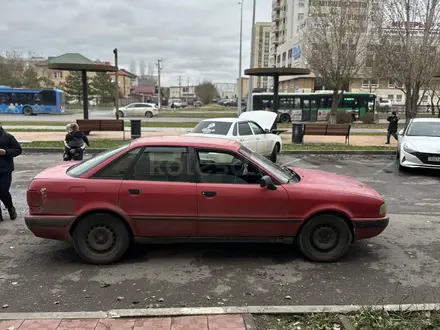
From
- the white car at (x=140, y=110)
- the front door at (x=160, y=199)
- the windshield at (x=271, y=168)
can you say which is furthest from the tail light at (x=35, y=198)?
the white car at (x=140, y=110)

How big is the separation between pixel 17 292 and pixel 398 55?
20019mm

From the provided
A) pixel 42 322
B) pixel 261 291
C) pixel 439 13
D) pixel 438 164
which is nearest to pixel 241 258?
pixel 261 291

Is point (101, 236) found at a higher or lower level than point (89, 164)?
lower

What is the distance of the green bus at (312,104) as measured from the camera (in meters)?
33.3

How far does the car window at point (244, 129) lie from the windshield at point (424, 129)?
4.71m

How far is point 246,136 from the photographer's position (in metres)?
11.1

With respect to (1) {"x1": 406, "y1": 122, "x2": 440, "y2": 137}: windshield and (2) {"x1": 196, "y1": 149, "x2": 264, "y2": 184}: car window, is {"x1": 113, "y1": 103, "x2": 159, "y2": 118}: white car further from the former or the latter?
(2) {"x1": 196, "y1": 149, "x2": 264, "y2": 184}: car window

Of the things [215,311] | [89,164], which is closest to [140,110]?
[89,164]

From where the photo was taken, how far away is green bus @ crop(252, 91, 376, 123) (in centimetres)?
3328

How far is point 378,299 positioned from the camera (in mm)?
3750

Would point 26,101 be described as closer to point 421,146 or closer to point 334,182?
point 421,146

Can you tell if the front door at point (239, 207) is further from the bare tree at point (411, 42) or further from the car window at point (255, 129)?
the bare tree at point (411, 42)

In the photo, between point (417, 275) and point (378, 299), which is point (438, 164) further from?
point (378, 299)

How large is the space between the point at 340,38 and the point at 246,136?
1833 centimetres
